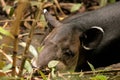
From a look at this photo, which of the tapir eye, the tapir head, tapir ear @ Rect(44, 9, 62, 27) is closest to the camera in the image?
the tapir head

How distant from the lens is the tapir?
3709mm

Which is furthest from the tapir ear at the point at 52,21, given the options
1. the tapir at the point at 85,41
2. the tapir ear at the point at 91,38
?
the tapir ear at the point at 91,38

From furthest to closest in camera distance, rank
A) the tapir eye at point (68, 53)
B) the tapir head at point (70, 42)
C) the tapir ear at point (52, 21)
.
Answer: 1. the tapir ear at point (52, 21)
2. the tapir eye at point (68, 53)
3. the tapir head at point (70, 42)

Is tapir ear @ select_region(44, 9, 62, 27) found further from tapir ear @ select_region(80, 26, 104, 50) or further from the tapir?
tapir ear @ select_region(80, 26, 104, 50)

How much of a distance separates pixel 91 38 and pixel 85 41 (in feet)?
0.21

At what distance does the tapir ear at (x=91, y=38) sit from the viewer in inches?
→ 152

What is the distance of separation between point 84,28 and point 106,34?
0.78 feet

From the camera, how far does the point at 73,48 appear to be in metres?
3.86

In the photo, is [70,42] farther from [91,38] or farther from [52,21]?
[52,21]

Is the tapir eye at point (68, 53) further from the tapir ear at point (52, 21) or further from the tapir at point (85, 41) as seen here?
the tapir ear at point (52, 21)

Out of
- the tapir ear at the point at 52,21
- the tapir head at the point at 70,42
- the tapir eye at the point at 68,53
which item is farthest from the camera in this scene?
the tapir ear at the point at 52,21

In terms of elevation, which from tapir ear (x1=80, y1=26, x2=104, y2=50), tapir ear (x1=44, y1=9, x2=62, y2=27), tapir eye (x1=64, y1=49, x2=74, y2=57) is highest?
tapir ear (x1=44, y1=9, x2=62, y2=27)

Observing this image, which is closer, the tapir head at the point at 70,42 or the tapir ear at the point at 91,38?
the tapir head at the point at 70,42

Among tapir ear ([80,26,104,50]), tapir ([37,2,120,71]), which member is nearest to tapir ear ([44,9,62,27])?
tapir ([37,2,120,71])
